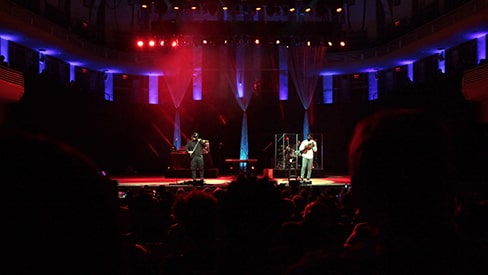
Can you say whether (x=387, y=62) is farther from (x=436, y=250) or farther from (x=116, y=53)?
(x=436, y=250)

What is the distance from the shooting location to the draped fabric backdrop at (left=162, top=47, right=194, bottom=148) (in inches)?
843

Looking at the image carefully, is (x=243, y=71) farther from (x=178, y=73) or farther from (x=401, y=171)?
(x=401, y=171)

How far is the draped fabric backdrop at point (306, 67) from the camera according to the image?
20.6 metres

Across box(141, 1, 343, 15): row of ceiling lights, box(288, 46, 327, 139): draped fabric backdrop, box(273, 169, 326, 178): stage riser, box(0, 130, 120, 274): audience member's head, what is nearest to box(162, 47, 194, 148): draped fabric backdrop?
box(288, 46, 327, 139): draped fabric backdrop

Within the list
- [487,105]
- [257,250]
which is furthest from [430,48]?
[257,250]

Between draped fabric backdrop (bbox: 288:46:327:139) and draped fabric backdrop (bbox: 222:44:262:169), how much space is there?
2229mm

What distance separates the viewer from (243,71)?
22.3 metres

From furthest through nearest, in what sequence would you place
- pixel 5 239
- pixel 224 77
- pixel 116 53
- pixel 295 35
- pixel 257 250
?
pixel 224 77, pixel 116 53, pixel 295 35, pixel 257 250, pixel 5 239

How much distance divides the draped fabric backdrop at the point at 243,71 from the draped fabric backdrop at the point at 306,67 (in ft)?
7.31

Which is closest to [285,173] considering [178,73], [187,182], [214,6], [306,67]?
[187,182]

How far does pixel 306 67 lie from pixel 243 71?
325 centimetres

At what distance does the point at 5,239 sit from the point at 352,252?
69cm

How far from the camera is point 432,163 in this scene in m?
1.07

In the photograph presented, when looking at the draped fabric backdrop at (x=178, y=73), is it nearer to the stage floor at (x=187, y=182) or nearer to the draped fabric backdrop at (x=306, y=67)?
the stage floor at (x=187, y=182)
